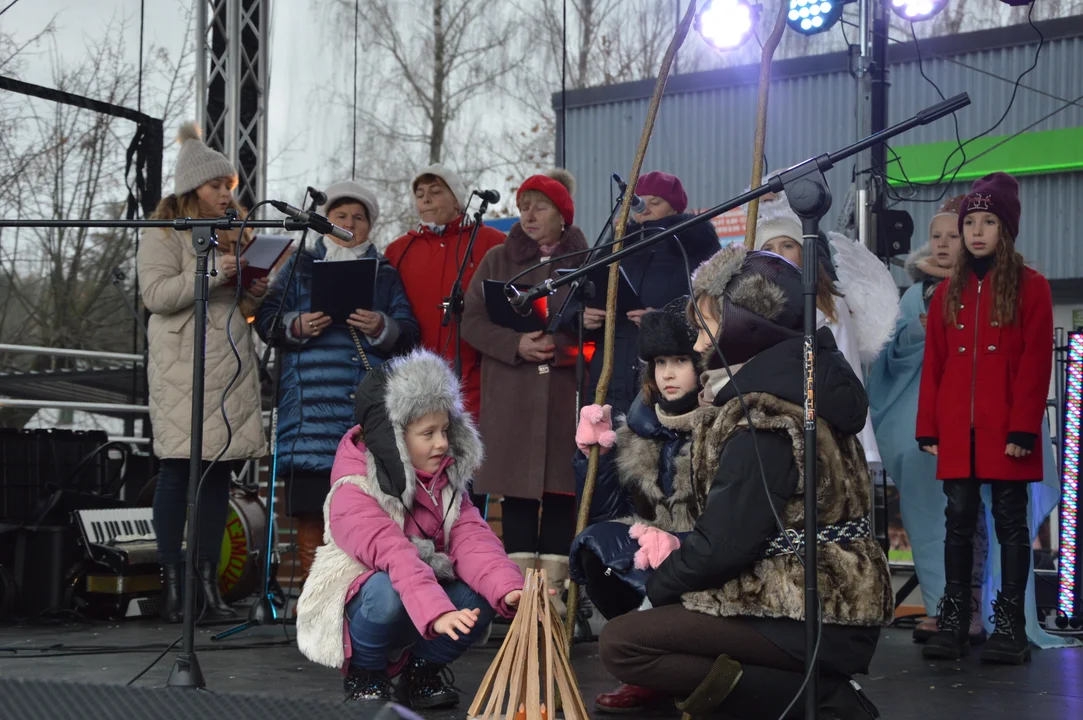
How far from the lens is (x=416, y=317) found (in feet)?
15.8

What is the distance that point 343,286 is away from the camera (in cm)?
443

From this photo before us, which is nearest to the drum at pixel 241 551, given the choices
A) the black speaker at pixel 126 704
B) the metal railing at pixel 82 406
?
the metal railing at pixel 82 406

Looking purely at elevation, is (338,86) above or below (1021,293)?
above

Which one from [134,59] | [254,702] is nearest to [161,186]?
[134,59]

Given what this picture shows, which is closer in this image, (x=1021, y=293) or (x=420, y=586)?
(x=420, y=586)

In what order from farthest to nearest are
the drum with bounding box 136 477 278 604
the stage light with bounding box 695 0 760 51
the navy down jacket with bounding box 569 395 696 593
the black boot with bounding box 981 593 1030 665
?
the stage light with bounding box 695 0 760 51 → the drum with bounding box 136 477 278 604 → the black boot with bounding box 981 593 1030 665 → the navy down jacket with bounding box 569 395 696 593

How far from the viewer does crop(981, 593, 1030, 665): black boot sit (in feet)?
12.9

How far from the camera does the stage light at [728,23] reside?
5688mm

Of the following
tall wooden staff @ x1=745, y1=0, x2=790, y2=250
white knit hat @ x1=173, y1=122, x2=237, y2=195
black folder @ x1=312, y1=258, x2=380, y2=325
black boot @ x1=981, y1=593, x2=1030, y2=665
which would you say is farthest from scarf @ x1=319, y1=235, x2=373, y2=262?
black boot @ x1=981, y1=593, x2=1030, y2=665

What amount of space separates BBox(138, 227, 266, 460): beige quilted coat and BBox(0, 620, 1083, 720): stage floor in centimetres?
69

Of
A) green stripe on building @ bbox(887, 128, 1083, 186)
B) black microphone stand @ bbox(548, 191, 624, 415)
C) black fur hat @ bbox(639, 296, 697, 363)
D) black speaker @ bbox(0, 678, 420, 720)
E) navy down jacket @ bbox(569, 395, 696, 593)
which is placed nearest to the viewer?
black speaker @ bbox(0, 678, 420, 720)

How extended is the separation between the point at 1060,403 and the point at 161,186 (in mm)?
4679

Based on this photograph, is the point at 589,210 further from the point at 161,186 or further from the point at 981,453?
the point at 981,453

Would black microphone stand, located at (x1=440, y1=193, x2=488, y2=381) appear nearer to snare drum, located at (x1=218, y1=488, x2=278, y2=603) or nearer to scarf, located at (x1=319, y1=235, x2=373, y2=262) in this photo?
scarf, located at (x1=319, y1=235, x2=373, y2=262)
